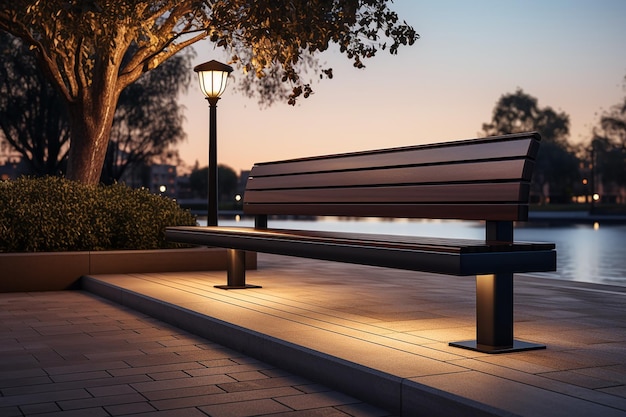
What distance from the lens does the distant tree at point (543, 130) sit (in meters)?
96.8

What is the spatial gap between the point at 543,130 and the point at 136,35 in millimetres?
97053

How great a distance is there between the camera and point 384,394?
4699 millimetres

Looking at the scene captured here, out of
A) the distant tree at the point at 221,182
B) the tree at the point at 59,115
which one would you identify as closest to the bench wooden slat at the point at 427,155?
the tree at the point at 59,115

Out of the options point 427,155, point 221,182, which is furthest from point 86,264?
point 221,182

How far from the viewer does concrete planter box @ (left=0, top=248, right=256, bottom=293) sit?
1060 centimetres

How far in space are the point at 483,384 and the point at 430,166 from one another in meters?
2.32

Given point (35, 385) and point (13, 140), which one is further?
point (13, 140)

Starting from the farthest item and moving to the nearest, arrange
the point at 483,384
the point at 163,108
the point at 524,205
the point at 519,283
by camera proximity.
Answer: the point at 163,108 < the point at 519,283 < the point at 524,205 < the point at 483,384

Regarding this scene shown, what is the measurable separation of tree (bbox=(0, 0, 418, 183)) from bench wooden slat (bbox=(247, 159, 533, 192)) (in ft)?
11.9

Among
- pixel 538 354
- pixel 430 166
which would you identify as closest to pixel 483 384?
pixel 538 354

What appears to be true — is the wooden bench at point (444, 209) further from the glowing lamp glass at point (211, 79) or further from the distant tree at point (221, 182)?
the distant tree at point (221, 182)

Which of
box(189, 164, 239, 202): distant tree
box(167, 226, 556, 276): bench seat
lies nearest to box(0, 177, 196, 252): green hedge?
box(167, 226, 556, 276): bench seat

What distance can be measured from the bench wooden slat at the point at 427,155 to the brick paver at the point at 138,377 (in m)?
1.93

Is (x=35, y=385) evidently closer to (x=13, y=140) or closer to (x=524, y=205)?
(x=524, y=205)
